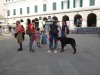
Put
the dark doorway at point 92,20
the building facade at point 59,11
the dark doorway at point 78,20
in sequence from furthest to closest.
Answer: the dark doorway at point 92,20 < the dark doorway at point 78,20 < the building facade at point 59,11

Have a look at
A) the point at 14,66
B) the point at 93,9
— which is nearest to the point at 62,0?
the point at 93,9

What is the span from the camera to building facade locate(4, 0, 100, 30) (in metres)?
47.9

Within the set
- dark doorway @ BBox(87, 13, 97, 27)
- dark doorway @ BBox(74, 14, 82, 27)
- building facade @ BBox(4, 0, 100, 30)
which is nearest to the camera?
building facade @ BBox(4, 0, 100, 30)

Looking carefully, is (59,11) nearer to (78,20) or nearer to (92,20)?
(78,20)

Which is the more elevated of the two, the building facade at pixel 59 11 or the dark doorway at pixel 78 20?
the building facade at pixel 59 11

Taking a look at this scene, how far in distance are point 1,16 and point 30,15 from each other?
12.3 m

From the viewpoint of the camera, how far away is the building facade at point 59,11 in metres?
47.9

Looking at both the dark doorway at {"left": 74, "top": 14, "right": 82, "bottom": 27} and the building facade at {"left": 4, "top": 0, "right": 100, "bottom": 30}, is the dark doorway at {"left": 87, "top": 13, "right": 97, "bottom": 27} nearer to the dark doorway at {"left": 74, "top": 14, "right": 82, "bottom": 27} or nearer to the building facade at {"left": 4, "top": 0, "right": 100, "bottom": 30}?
the building facade at {"left": 4, "top": 0, "right": 100, "bottom": 30}

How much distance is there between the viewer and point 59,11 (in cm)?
5322

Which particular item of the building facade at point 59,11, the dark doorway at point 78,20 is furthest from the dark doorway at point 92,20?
the dark doorway at point 78,20

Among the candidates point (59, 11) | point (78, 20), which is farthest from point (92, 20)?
point (59, 11)

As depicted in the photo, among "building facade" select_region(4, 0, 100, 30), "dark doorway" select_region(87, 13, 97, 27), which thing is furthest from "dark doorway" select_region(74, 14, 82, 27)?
"dark doorway" select_region(87, 13, 97, 27)

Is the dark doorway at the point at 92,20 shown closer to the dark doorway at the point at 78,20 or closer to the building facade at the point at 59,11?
the building facade at the point at 59,11

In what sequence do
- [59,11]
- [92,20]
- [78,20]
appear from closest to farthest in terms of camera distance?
[78,20], [92,20], [59,11]
